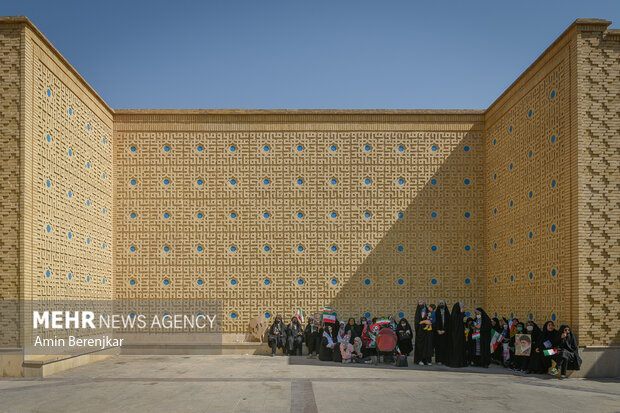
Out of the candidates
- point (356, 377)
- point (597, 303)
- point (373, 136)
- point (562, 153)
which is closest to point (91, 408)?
point (356, 377)

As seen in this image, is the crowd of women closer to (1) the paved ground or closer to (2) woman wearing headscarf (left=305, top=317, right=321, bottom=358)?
(2) woman wearing headscarf (left=305, top=317, right=321, bottom=358)

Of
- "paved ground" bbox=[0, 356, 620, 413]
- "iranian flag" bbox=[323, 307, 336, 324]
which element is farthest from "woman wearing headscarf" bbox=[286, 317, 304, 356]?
"paved ground" bbox=[0, 356, 620, 413]

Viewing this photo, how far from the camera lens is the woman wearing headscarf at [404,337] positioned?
13.1 m

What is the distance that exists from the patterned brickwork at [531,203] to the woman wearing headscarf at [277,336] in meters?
5.35

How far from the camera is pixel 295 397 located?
854cm

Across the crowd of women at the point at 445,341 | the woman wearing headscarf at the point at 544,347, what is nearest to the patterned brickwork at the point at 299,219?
the crowd of women at the point at 445,341

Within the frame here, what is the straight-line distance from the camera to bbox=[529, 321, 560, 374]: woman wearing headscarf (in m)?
10.8

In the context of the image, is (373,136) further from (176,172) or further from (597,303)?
(597,303)

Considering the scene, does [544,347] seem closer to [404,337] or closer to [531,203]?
[404,337]

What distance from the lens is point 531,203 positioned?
1293 centimetres

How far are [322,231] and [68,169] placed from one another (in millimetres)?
6457

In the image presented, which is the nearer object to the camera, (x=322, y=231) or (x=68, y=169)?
(x=68, y=169)

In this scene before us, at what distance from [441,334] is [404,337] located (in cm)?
81

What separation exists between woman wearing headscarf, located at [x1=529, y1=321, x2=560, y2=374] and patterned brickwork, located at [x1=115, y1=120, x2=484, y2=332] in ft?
14.3
